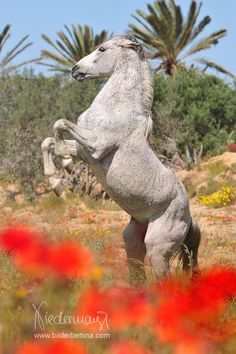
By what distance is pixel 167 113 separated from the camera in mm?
21516

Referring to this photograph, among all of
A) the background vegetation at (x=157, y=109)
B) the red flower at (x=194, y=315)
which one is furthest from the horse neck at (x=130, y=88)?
the background vegetation at (x=157, y=109)

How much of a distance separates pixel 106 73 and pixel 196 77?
65.3ft

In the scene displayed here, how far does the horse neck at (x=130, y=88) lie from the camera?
4.98 m

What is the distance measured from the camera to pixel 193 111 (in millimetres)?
22406

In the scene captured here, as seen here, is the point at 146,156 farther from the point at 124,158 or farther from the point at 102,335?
the point at 102,335

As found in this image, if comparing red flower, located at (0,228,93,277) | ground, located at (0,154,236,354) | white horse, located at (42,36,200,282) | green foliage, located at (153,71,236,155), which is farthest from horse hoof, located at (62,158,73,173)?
green foliage, located at (153,71,236,155)

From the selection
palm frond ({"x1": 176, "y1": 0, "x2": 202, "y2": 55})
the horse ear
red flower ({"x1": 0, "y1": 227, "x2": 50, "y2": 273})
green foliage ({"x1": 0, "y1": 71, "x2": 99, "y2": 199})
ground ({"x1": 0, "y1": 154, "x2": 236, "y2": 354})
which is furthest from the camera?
palm frond ({"x1": 176, "y1": 0, "x2": 202, "y2": 55})

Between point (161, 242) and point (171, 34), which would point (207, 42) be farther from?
point (161, 242)

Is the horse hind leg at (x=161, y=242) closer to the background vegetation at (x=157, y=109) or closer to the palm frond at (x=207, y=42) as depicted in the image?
the background vegetation at (x=157, y=109)

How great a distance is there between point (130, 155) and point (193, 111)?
18.0 m

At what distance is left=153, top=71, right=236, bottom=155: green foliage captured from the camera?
70.7 feet

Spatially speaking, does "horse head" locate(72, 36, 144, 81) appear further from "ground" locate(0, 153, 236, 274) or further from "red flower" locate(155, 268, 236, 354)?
"ground" locate(0, 153, 236, 274)

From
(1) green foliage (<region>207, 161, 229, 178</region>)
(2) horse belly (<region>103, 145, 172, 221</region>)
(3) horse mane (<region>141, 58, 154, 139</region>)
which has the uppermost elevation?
(3) horse mane (<region>141, 58, 154, 139</region>)

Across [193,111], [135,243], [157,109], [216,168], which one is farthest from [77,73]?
[193,111]
